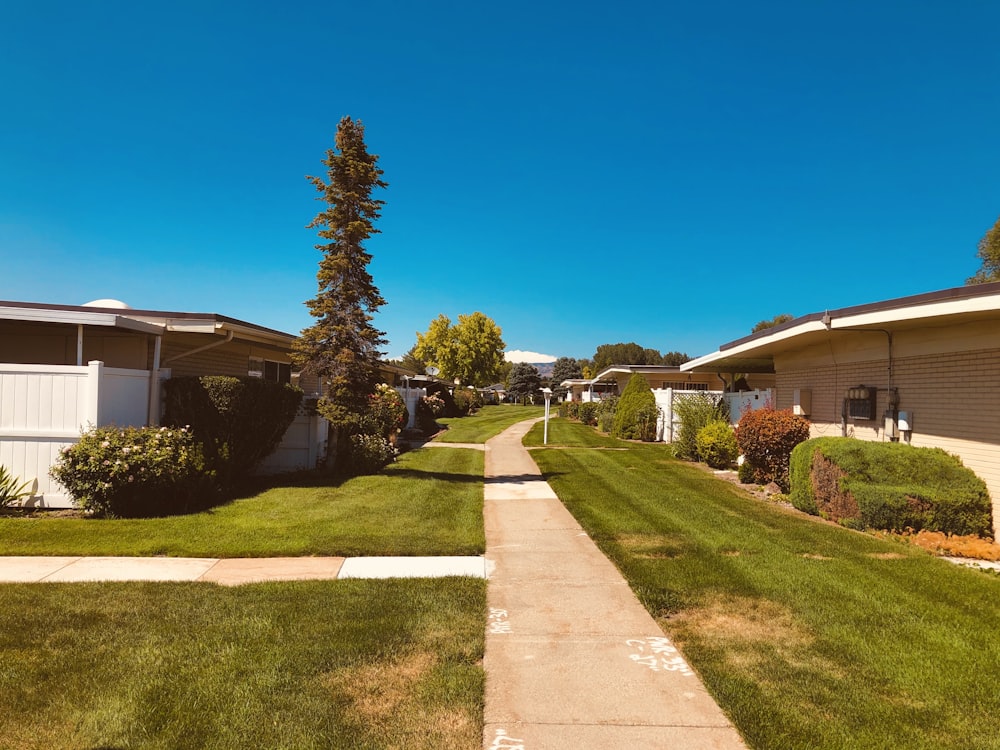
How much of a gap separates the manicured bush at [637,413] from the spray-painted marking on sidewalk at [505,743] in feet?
65.3

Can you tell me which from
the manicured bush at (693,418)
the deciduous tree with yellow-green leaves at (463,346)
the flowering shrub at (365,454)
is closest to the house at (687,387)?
the manicured bush at (693,418)

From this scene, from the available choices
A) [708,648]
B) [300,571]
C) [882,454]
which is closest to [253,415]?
[300,571]

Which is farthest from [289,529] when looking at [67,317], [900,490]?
[900,490]

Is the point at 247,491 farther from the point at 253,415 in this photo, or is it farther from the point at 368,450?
the point at 368,450

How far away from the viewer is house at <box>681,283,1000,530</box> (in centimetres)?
759

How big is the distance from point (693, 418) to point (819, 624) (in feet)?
40.1

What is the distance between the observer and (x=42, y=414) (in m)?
8.25

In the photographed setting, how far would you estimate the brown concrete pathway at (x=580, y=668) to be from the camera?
10.6 ft

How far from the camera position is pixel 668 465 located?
15203 millimetres

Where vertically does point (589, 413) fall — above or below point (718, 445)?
above

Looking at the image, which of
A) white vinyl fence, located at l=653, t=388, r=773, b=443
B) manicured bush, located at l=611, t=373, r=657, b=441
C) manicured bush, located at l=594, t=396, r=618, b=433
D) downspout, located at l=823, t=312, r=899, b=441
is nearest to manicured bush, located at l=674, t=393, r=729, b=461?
white vinyl fence, located at l=653, t=388, r=773, b=443

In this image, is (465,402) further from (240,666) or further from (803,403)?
(240,666)

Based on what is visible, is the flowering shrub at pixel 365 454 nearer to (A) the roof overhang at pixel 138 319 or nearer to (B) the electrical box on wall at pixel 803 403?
(A) the roof overhang at pixel 138 319

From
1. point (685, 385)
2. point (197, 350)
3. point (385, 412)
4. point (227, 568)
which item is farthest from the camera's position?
point (685, 385)
